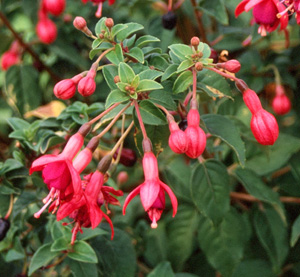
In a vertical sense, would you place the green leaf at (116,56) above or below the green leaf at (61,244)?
above

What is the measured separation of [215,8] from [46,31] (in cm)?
55

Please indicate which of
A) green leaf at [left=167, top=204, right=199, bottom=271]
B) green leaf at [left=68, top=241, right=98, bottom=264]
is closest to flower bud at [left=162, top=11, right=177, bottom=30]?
green leaf at [left=167, top=204, right=199, bottom=271]

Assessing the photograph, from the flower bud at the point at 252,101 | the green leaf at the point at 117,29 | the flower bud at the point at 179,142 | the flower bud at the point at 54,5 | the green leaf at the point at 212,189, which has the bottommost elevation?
the green leaf at the point at 212,189

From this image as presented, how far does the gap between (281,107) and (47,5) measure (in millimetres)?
679

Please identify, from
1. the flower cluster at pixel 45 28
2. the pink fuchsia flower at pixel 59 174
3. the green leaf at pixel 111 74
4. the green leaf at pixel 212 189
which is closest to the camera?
the pink fuchsia flower at pixel 59 174

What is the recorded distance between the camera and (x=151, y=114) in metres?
0.74

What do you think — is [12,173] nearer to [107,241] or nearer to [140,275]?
[107,241]

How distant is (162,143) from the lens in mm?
798

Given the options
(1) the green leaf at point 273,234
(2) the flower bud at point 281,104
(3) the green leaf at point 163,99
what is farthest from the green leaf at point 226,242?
(3) the green leaf at point 163,99

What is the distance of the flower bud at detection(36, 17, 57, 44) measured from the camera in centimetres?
134

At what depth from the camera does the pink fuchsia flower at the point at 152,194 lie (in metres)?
0.66

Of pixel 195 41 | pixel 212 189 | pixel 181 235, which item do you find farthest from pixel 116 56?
pixel 181 235

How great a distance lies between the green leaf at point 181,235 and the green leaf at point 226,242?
7 cm

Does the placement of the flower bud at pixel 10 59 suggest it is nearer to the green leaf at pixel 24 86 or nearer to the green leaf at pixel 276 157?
the green leaf at pixel 24 86
